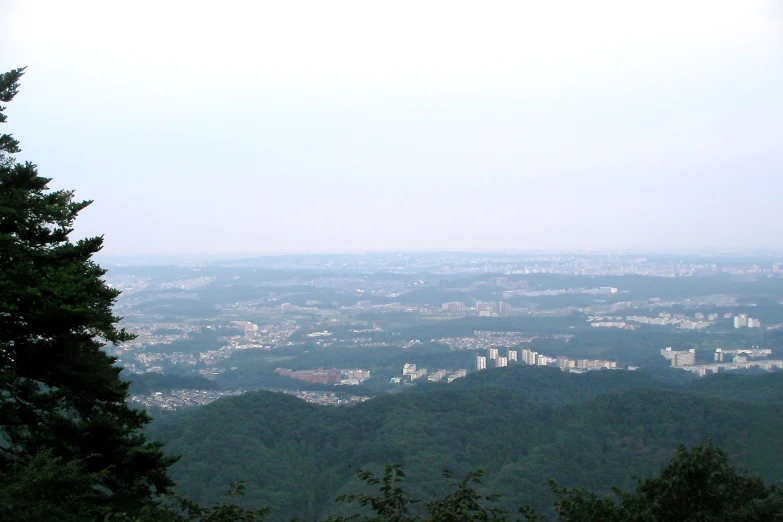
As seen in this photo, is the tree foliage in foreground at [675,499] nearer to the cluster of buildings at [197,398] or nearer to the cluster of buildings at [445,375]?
the cluster of buildings at [197,398]

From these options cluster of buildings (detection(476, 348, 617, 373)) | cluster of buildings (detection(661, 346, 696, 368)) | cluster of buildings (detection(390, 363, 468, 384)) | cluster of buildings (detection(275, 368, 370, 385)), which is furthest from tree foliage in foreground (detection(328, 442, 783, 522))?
cluster of buildings (detection(661, 346, 696, 368))

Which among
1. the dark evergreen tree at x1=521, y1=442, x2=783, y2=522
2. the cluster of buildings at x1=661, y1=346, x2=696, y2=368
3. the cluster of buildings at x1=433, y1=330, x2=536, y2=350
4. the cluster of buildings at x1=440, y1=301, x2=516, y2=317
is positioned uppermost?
the dark evergreen tree at x1=521, y1=442, x2=783, y2=522

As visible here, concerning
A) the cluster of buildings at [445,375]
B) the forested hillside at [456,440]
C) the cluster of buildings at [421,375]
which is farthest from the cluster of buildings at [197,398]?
the cluster of buildings at [445,375]

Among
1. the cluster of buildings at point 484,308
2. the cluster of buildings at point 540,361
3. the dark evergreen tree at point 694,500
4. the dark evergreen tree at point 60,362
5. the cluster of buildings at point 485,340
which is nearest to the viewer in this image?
the dark evergreen tree at point 694,500

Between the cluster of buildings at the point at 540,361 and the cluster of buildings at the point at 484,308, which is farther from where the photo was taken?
the cluster of buildings at the point at 484,308

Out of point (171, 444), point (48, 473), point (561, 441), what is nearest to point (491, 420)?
point (561, 441)

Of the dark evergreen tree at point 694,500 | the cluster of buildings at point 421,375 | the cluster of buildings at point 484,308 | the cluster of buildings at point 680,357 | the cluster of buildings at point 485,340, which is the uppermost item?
the dark evergreen tree at point 694,500

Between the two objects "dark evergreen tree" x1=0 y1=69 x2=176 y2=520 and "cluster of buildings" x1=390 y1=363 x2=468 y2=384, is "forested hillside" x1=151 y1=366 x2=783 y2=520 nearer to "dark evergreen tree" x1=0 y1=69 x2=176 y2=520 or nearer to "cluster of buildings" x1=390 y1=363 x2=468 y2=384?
"dark evergreen tree" x1=0 y1=69 x2=176 y2=520

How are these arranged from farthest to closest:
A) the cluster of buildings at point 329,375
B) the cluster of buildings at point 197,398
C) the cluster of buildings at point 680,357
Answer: the cluster of buildings at point 680,357 < the cluster of buildings at point 329,375 < the cluster of buildings at point 197,398
